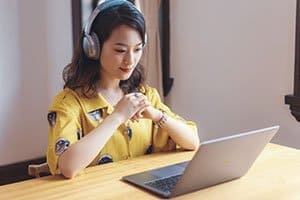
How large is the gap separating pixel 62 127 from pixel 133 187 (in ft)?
1.17

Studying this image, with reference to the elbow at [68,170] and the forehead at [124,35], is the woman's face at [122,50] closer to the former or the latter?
the forehead at [124,35]

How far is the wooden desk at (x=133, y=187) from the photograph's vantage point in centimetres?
117

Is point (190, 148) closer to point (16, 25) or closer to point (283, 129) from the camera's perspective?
point (283, 129)

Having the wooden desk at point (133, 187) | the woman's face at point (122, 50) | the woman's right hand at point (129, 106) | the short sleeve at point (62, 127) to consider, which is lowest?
the wooden desk at point (133, 187)

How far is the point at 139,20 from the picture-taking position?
1601 millimetres

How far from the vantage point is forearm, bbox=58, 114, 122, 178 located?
1318 mm

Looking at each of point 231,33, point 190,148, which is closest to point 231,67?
→ point 231,33

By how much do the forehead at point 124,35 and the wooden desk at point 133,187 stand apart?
1.37 feet

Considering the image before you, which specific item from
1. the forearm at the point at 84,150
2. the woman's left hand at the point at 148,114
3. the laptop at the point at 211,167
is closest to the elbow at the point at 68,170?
the forearm at the point at 84,150

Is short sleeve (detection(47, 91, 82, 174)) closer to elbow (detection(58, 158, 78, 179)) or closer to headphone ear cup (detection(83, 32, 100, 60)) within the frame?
elbow (detection(58, 158, 78, 179))

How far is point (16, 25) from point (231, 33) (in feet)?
4.43

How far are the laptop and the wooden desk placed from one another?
2 centimetres

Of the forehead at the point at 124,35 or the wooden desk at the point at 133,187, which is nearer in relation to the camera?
the wooden desk at the point at 133,187

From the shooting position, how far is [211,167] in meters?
1.17
